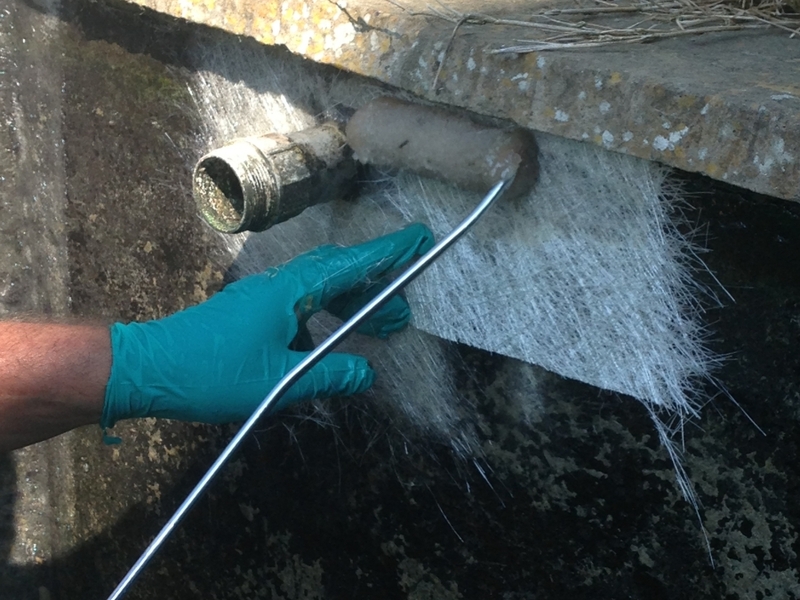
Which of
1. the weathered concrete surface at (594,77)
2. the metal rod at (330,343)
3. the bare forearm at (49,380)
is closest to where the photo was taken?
the weathered concrete surface at (594,77)

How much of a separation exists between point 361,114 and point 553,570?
83 centimetres

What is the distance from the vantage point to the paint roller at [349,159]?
1125mm

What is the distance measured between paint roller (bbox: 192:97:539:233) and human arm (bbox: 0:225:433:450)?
13cm

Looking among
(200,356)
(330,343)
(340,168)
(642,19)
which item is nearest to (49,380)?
(200,356)

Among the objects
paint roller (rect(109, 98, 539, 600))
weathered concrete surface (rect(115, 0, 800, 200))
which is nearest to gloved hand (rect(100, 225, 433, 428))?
paint roller (rect(109, 98, 539, 600))

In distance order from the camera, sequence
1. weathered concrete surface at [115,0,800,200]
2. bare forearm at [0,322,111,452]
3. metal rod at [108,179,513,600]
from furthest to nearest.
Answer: bare forearm at [0,322,111,452], metal rod at [108,179,513,600], weathered concrete surface at [115,0,800,200]

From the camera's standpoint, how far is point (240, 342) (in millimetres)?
1318

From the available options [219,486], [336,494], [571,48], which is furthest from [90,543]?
[571,48]

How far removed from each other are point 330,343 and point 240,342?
0.77 feet

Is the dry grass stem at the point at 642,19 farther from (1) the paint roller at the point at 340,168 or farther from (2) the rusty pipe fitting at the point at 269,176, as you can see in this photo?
(2) the rusty pipe fitting at the point at 269,176

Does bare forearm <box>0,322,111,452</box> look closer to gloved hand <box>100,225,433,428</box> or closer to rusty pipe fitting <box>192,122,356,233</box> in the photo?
gloved hand <box>100,225,433,428</box>

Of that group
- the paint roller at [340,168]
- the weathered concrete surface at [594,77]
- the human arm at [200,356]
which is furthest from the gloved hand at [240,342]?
the weathered concrete surface at [594,77]

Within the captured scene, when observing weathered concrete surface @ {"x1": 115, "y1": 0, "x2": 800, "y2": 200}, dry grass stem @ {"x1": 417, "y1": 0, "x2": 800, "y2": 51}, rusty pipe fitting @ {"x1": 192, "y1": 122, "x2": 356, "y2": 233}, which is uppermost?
dry grass stem @ {"x1": 417, "y1": 0, "x2": 800, "y2": 51}

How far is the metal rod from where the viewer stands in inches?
43.9
